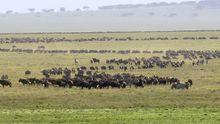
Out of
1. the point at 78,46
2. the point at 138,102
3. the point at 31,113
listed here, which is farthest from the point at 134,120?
the point at 78,46

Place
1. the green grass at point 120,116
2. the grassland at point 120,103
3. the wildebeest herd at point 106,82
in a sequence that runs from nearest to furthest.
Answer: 1. the green grass at point 120,116
2. the grassland at point 120,103
3. the wildebeest herd at point 106,82

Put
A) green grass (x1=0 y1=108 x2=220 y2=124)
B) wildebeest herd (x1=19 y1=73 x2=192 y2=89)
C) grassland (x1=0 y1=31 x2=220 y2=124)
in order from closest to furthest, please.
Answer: green grass (x1=0 y1=108 x2=220 y2=124), grassland (x1=0 y1=31 x2=220 y2=124), wildebeest herd (x1=19 y1=73 x2=192 y2=89)

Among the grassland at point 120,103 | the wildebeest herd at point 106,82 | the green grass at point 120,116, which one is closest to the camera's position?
the green grass at point 120,116

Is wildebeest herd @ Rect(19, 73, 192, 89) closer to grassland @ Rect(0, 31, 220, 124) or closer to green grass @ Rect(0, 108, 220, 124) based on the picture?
grassland @ Rect(0, 31, 220, 124)

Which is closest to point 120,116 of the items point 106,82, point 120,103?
point 120,103

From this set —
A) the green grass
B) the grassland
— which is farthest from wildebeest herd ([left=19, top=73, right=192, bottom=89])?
the green grass

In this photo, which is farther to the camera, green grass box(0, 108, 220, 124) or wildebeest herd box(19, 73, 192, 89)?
wildebeest herd box(19, 73, 192, 89)

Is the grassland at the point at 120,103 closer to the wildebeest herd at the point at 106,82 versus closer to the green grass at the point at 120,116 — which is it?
the green grass at the point at 120,116

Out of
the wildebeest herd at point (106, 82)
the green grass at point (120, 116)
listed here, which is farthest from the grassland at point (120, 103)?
the wildebeest herd at point (106, 82)

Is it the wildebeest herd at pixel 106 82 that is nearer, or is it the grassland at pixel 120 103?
the grassland at pixel 120 103

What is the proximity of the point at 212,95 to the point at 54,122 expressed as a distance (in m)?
17.3

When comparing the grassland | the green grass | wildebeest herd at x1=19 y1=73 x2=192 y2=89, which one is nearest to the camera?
the green grass

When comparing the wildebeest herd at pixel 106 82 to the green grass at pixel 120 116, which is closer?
the green grass at pixel 120 116

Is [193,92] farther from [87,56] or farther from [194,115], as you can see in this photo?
[87,56]
